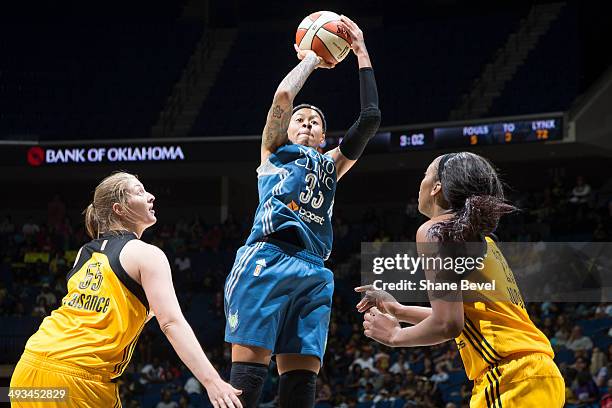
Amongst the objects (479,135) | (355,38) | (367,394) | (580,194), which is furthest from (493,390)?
(580,194)

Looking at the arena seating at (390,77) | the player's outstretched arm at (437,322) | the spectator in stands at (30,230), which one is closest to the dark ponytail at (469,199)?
the player's outstretched arm at (437,322)

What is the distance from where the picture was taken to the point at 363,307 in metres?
3.34

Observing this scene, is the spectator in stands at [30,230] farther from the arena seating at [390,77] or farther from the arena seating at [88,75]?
the arena seating at [390,77]

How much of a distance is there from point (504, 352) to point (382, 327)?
440mm

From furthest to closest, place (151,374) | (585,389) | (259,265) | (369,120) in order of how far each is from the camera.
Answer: (151,374) → (585,389) → (369,120) → (259,265)

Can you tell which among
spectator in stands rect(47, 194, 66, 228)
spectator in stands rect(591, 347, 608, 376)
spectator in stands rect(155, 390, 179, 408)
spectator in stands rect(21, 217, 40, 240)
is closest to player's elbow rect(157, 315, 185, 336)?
spectator in stands rect(591, 347, 608, 376)

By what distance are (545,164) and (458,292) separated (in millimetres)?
15838

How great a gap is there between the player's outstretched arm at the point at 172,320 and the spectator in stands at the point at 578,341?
27.1ft

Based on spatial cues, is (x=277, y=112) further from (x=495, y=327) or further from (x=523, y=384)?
(x=523, y=384)

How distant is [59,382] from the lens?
125 inches

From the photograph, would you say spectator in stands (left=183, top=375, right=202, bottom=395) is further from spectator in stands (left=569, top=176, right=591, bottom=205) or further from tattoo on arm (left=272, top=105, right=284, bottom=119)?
tattoo on arm (left=272, top=105, right=284, bottom=119)

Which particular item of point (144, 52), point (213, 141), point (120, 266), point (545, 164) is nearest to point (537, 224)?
point (545, 164)

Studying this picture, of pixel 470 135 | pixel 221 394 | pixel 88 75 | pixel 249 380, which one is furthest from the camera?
pixel 88 75

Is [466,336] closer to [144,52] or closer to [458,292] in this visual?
[458,292]
